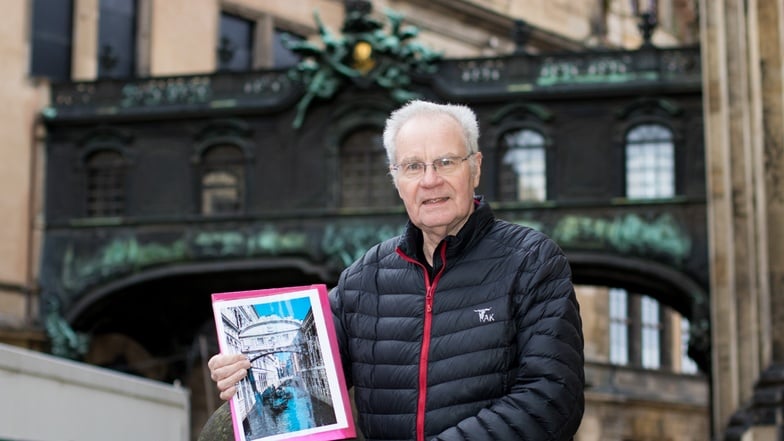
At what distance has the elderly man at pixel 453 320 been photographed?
16.3 ft

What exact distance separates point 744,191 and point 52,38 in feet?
64.3

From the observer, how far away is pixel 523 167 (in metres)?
35.4

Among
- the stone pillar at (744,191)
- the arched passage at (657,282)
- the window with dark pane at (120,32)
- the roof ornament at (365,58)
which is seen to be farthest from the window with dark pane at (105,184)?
the stone pillar at (744,191)

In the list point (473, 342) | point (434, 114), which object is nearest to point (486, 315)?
point (473, 342)

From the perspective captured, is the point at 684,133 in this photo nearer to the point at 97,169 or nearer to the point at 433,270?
the point at 97,169

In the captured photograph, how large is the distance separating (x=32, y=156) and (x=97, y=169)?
157 cm

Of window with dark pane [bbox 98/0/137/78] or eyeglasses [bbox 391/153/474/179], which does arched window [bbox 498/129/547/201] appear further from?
→ eyeglasses [bbox 391/153/474/179]

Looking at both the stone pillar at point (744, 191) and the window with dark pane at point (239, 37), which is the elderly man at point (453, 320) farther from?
the window with dark pane at point (239, 37)

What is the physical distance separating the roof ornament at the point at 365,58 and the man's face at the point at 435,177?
30434mm

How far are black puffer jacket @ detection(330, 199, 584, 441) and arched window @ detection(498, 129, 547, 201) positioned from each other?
2986 centimetres

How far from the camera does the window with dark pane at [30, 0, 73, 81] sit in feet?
131

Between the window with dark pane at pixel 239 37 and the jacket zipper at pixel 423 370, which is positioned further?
the window with dark pane at pixel 239 37

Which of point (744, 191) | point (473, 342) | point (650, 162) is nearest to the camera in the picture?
point (473, 342)

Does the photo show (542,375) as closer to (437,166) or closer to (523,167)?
(437,166)
